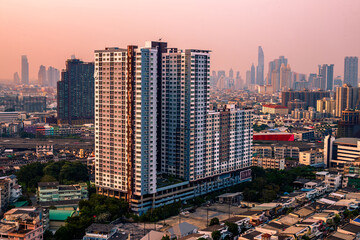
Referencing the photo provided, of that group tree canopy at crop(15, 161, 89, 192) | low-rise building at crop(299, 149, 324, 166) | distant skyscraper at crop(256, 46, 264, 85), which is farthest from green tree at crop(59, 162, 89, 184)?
distant skyscraper at crop(256, 46, 264, 85)

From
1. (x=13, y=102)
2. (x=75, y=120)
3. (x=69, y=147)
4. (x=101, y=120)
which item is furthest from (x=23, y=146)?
(x=13, y=102)

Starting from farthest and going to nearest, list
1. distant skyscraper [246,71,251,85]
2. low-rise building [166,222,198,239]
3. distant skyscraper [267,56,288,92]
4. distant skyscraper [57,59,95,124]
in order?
distant skyscraper [246,71,251,85]
distant skyscraper [267,56,288,92]
distant skyscraper [57,59,95,124]
low-rise building [166,222,198,239]

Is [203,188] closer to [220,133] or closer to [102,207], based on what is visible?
[220,133]

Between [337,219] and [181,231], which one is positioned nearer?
[181,231]

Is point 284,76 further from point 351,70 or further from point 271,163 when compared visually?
point 271,163

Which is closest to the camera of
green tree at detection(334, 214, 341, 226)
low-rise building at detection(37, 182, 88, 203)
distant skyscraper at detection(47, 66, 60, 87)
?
green tree at detection(334, 214, 341, 226)

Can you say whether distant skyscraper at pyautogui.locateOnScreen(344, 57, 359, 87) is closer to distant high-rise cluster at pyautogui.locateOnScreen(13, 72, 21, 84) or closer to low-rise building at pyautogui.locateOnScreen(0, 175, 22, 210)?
distant high-rise cluster at pyautogui.locateOnScreen(13, 72, 21, 84)

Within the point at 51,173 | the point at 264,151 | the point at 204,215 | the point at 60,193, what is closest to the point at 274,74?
the point at 264,151

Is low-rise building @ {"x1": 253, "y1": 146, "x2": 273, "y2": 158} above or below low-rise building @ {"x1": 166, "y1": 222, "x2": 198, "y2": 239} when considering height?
above
